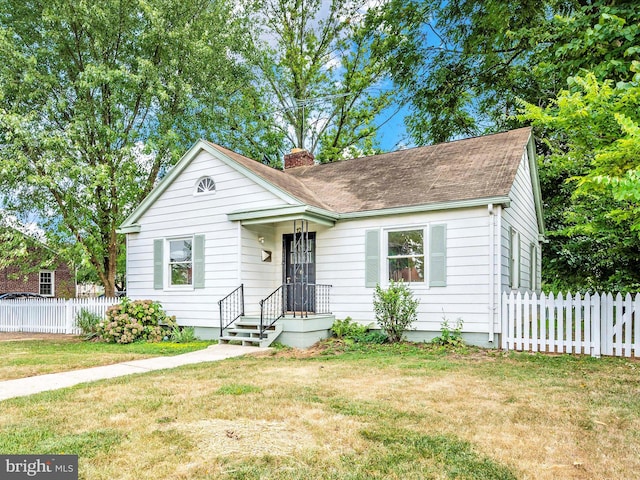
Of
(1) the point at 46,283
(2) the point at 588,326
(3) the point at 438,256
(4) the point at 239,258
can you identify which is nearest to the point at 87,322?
(4) the point at 239,258

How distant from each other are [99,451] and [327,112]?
21.8 metres

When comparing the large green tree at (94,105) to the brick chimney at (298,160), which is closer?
the large green tree at (94,105)

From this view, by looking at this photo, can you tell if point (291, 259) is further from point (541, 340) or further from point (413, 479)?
point (413, 479)

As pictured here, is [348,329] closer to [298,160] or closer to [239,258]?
[239,258]

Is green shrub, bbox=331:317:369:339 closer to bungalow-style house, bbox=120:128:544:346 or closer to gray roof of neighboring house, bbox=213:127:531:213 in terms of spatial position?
bungalow-style house, bbox=120:128:544:346

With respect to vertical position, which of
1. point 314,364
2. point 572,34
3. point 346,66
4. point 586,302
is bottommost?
point 314,364

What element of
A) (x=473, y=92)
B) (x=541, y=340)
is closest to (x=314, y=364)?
(x=541, y=340)

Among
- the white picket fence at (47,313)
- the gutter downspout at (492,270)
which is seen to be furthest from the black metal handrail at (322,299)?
the white picket fence at (47,313)

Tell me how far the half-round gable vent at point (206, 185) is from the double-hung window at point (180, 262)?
1.35 meters

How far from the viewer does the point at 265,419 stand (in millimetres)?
4195

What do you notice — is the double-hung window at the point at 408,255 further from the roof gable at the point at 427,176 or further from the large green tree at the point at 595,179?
the large green tree at the point at 595,179

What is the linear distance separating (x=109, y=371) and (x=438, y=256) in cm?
647

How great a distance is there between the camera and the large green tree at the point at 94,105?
1368 centimetres

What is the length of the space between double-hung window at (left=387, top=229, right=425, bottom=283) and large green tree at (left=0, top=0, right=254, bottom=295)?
9.21 metres
